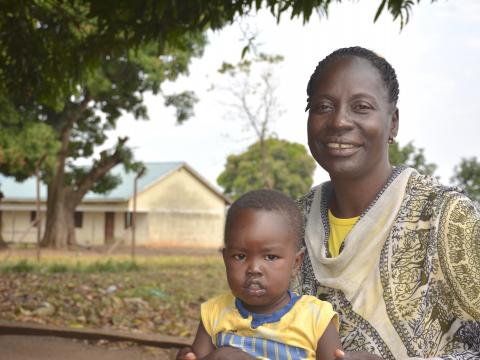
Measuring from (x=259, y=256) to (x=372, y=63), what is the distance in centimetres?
77

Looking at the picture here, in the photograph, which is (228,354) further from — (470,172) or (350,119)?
(470,172)

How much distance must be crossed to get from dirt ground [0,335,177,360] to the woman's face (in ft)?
13.8

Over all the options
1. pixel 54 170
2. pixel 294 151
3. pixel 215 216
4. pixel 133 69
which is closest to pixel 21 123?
pixel 54 170

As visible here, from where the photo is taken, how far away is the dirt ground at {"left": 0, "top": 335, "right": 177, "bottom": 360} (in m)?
6.52

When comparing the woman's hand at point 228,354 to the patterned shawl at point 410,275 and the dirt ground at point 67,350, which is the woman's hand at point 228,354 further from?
the dirt ground at point 67,350

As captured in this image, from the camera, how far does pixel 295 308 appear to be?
7.75 ft

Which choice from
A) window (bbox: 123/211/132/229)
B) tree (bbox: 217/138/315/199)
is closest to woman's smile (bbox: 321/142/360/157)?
window (bbox: 123/211/132/229)

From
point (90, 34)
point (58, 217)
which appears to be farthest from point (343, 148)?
point (58, 217)

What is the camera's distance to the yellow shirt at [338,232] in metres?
2.59

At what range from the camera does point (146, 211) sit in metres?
30.4

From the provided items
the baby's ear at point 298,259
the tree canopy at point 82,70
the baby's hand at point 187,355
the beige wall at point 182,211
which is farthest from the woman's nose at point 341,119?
the beige wall at point 182,211

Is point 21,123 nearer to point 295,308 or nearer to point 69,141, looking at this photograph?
point 69,141

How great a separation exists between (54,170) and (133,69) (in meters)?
3.78

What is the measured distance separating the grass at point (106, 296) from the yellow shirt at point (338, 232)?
5.53m
